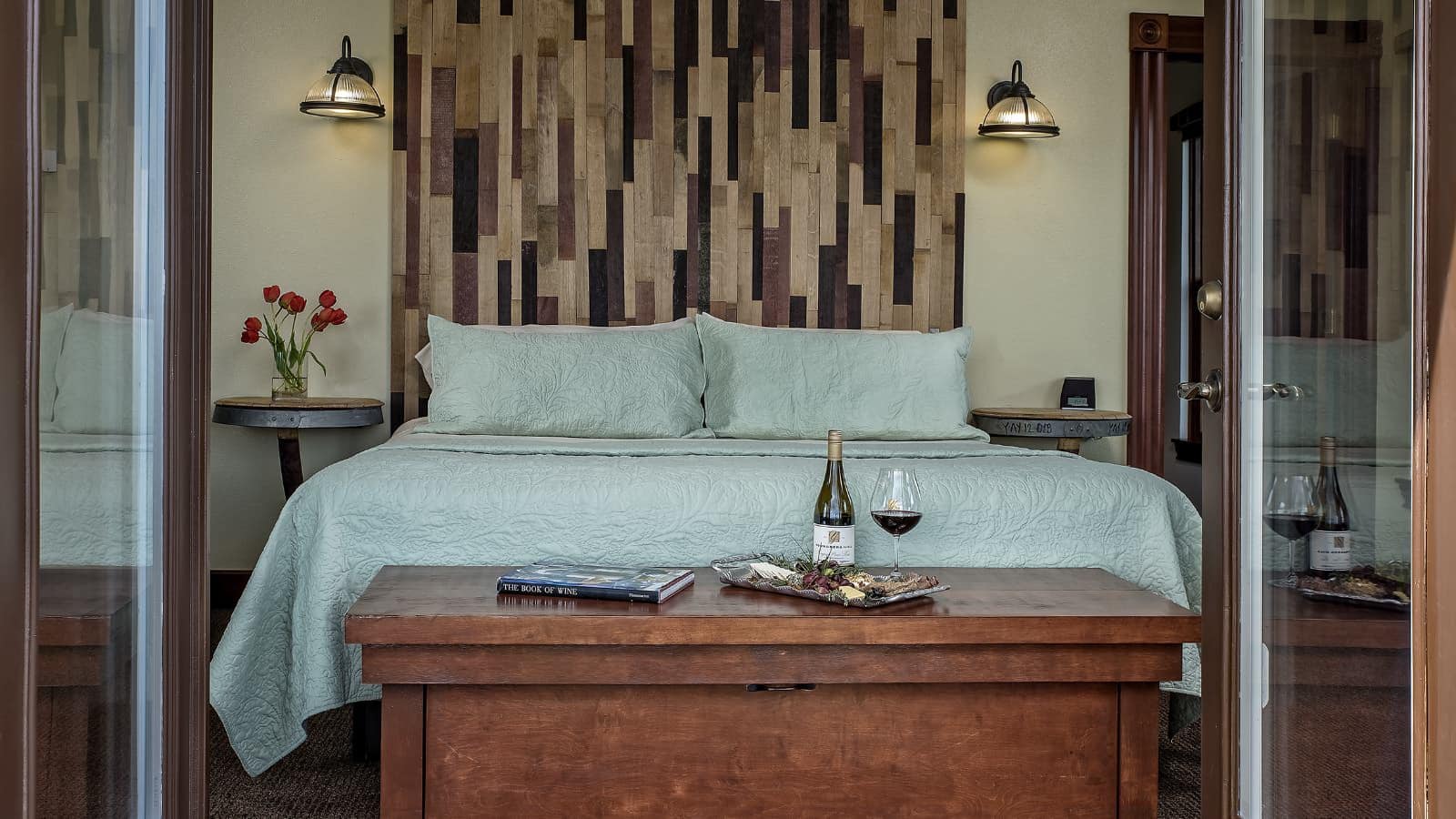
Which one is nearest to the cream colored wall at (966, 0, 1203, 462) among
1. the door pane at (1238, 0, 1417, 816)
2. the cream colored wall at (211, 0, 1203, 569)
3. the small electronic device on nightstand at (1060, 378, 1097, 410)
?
the cream colored wall at (211, 0, 1203, 569)

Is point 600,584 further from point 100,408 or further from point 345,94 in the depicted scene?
point 345,94

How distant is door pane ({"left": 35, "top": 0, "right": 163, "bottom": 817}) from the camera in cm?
102

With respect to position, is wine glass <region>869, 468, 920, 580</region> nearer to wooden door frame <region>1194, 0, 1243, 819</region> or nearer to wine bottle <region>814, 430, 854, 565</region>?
wine bottle <region>814, 430, 854, 565</region>

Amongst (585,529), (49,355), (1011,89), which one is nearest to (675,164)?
(1011,89)

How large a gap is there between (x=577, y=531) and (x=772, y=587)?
0.51m

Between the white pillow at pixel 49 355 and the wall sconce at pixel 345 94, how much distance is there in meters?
3.26

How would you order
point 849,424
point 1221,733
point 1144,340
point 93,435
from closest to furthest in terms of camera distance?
point 93,435, point 1221,733, point 849,424, point 1144,340

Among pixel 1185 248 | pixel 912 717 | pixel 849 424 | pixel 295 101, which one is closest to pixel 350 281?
pixel 295 101

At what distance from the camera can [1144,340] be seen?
15.1ft

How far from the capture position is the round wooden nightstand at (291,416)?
3.76 metres

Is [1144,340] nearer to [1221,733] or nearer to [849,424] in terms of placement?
[849,424]

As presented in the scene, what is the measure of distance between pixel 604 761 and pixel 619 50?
3172 millimetres

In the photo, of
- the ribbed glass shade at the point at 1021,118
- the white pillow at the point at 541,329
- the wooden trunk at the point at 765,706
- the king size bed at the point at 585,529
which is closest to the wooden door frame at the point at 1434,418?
the wooden trunk at the point at 765,706

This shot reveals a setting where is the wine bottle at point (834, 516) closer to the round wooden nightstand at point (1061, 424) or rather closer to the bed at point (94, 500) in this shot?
the bed at point (94, 500)
